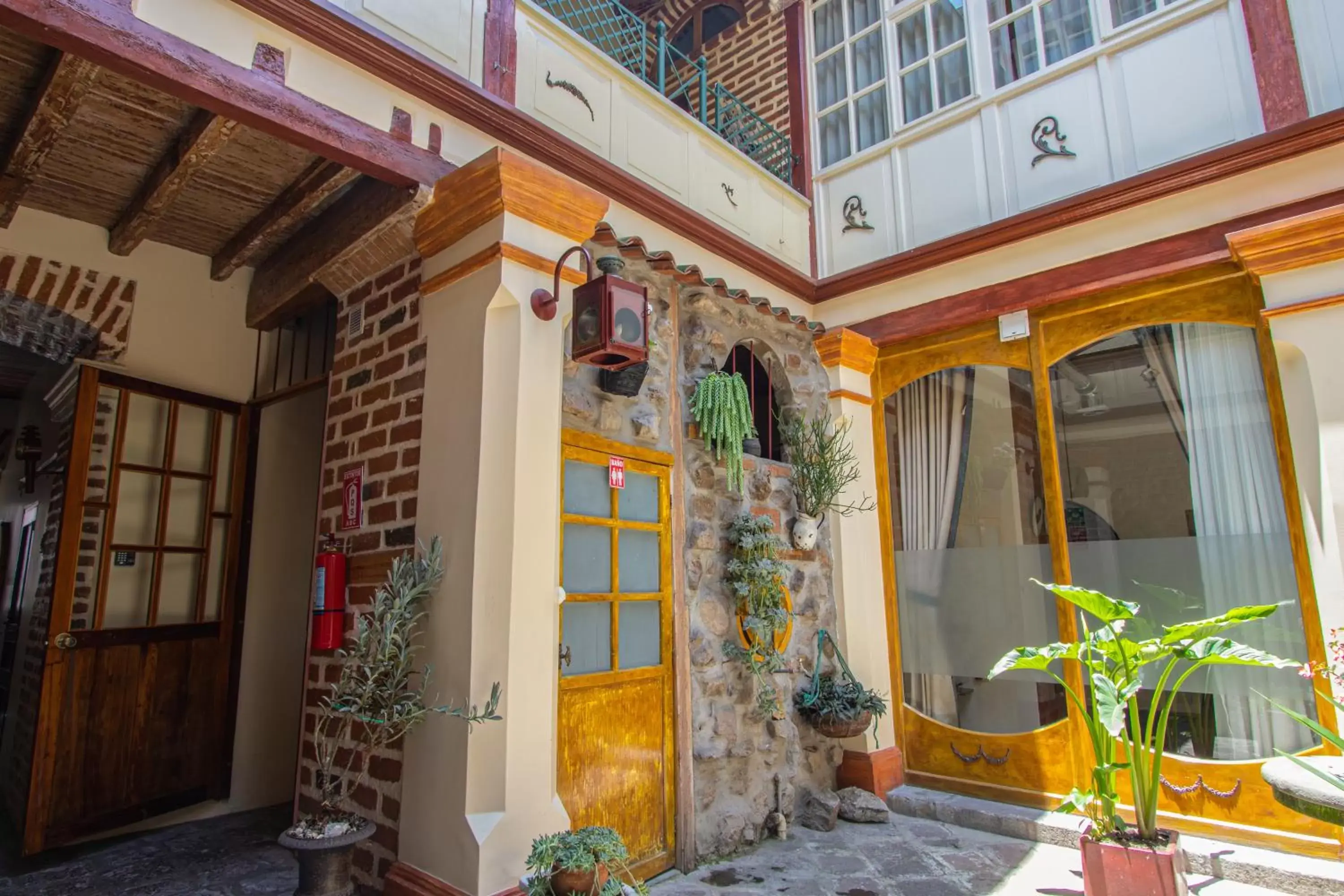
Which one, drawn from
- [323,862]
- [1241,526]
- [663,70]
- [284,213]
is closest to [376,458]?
[284,213]

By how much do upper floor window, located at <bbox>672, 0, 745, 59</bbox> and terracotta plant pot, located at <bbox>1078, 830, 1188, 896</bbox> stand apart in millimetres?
7152

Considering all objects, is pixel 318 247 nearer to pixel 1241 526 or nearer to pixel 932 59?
pixel 932 59

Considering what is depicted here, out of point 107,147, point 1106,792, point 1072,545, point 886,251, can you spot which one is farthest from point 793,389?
point 107,147

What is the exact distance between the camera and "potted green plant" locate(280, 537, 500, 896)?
8.55 feet

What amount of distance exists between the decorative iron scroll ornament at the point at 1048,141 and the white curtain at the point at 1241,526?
132cm

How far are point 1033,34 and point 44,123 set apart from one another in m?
5.50

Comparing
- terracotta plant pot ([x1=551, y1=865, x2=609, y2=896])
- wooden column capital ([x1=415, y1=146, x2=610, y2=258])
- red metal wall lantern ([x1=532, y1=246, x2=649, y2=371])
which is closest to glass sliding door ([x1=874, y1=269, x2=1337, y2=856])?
red metal wall lantern ([x1=532, y1=246, x2=649, y2=371])

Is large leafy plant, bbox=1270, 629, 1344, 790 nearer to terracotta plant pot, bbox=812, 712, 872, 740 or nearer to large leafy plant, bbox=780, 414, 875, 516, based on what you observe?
terracotta plant pot, bbox=812, 712, 872, 740

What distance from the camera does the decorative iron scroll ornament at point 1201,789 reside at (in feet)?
12.6

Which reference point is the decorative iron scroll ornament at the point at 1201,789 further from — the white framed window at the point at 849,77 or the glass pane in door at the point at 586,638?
the white framed window at the point at 849,77

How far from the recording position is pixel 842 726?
4.36 metres

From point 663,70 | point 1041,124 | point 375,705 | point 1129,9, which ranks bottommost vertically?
point 375,705

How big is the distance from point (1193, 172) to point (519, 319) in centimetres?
387

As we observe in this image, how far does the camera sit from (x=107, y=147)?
3.25 metres
